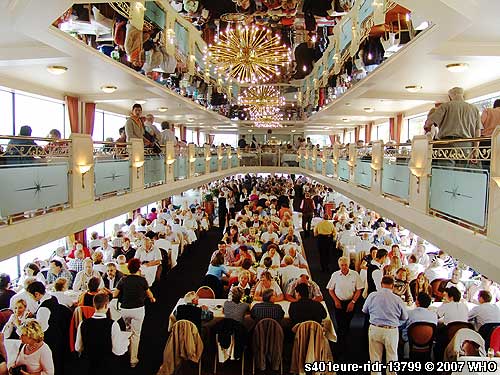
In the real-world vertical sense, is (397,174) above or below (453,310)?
above

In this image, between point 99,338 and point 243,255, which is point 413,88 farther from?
point 99,338

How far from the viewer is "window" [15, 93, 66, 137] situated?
11617 millimetres

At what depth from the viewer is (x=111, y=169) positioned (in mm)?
8445

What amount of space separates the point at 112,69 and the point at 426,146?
718cm

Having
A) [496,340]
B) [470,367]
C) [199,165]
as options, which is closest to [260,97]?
[199,165]

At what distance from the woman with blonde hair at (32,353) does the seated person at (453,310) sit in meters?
6.39

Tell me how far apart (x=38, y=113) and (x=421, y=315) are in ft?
38.1

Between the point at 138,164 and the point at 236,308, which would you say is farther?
the point at 138,164

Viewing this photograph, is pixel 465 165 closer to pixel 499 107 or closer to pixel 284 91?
pixel 499 107

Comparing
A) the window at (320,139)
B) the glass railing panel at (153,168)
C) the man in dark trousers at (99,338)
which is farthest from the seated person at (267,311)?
the window at (320,139)

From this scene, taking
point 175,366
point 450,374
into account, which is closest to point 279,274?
point 175,366

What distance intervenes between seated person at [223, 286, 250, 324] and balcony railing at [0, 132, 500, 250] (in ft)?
10.3

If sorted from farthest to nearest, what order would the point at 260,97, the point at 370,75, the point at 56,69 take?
the point at 260,97 → the point at 370,75 → the point at 56,69

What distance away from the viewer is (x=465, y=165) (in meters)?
5.40
